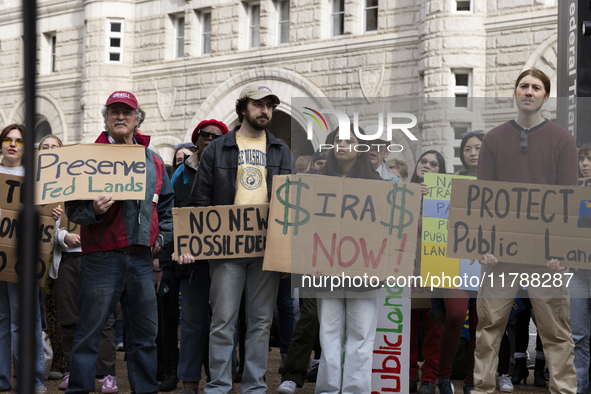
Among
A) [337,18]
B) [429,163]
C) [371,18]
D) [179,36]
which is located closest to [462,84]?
[371,18]

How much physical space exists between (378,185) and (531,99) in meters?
1.12

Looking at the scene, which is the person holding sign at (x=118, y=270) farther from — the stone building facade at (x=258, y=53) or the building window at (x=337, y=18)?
the building window at (x=337, y=18)

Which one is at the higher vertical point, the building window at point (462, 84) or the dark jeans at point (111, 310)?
the building window at point (462, 84)

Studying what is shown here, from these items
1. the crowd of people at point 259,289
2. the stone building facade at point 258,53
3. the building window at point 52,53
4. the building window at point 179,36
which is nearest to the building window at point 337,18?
the stone building facade at point 258,53

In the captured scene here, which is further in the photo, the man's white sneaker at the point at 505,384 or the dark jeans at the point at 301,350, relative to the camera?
the man's white sneaker at the point at 505,384

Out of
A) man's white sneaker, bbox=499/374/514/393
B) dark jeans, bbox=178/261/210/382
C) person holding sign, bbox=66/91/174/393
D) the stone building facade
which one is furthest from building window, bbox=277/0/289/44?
person holding sign, bbox=66/91/174/393

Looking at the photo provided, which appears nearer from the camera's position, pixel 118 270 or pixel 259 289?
pixel 118 270

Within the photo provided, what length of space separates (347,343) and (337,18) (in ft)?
50.1

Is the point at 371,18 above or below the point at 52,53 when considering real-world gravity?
below

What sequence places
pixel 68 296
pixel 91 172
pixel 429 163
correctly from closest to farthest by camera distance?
pixel 91 172 → pixel 429 163 → pixel 68 296

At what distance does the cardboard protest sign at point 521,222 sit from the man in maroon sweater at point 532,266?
76 millimetres

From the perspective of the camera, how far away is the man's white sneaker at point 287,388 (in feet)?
18.5

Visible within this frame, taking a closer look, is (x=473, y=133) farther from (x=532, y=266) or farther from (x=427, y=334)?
(x=427, y=334)

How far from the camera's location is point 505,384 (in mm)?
6078
